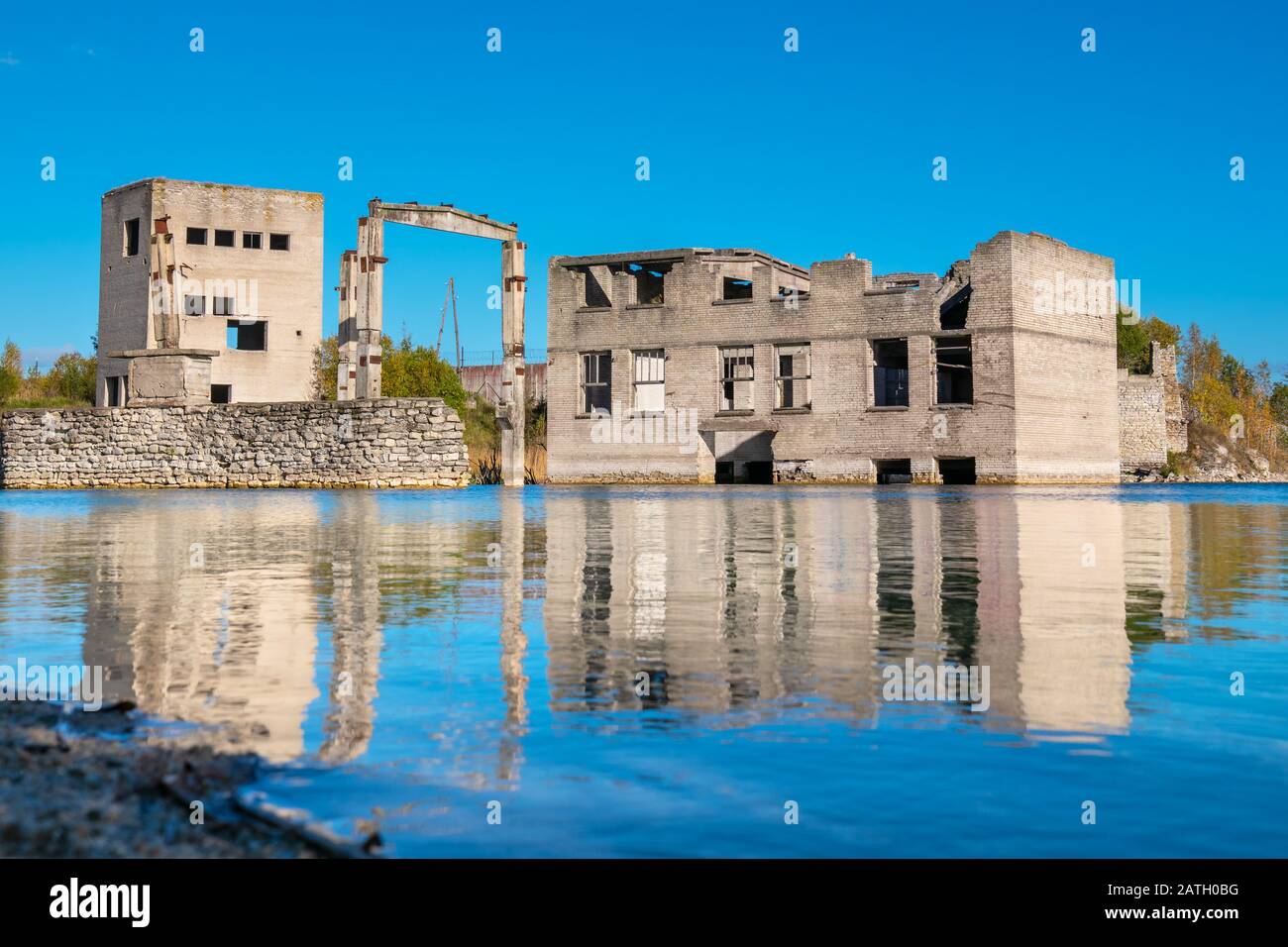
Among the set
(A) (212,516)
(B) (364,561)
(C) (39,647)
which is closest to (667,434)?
(A) (212,516)

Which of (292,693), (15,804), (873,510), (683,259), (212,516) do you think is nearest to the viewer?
(15,804)

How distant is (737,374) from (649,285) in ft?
19.2

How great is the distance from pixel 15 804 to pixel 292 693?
1.39 meters

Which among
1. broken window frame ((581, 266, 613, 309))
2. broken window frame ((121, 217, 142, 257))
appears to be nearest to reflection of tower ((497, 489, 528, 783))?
broken window frame ((581, 266, 613, 309))

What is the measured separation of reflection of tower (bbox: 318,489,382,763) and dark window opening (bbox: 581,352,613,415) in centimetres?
3406

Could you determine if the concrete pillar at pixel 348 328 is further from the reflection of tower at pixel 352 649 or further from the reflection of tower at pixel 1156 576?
the reflection of tower at pixel 352 649

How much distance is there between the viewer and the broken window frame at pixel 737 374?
4222 centimetres

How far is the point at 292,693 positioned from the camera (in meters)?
3.92

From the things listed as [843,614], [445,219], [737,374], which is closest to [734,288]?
[737,374]

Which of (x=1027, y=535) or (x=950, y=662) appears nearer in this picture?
(x=950, y=662)

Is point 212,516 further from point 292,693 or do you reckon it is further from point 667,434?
point 667,434

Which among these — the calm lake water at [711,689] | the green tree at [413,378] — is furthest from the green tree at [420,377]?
the calm lake water at [711,689]

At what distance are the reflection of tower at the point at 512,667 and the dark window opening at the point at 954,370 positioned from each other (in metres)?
32.6

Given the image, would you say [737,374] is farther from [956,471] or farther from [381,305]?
[381,305]
